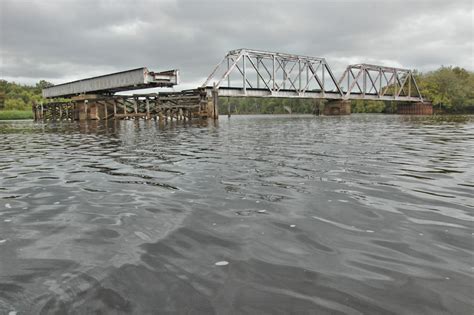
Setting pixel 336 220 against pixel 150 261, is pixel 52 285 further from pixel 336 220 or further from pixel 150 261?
pixel 336 220

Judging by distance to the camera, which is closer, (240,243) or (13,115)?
(240,243)

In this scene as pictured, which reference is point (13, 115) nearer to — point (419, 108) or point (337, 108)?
point (337, 108)

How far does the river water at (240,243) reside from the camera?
10.4 feet

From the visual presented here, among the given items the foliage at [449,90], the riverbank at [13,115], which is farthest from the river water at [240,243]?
the foliage at [449,90]

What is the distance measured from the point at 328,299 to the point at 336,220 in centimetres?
234

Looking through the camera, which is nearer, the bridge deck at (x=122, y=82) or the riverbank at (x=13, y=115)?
the bridge deck at (x=122, y=82)

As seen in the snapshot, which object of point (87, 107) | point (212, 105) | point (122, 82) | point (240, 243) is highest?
point (122, 82)

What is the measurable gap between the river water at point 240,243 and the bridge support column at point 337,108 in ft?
308

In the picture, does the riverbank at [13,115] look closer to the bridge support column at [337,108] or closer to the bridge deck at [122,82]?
the bridge deck at [122,82]

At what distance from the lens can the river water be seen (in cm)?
318

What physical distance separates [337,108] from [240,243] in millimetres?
101334

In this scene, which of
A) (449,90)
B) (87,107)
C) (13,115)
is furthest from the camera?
(449,90)

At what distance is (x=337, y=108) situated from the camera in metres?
100

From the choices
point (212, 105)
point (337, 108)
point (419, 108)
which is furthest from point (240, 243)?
point (419, 108)
